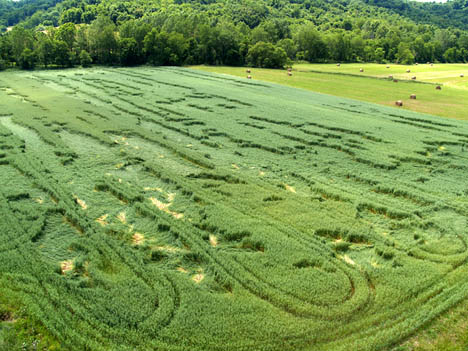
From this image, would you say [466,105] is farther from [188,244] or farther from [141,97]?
[188,244]

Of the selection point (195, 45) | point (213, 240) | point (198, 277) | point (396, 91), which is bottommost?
point (198, 277)

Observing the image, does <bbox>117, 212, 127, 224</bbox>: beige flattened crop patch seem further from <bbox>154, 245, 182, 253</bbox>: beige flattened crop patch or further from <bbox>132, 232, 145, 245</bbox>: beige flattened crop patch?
<bbox>154, 245, 182, 253</bbox>: beige flattened crop patch

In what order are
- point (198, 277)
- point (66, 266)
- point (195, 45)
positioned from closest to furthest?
point (198, 277)
point (66, 266)
point (195, 45)

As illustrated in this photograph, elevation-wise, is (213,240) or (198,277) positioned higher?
(213,240)

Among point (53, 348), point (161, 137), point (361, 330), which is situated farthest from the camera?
point (161, 137)

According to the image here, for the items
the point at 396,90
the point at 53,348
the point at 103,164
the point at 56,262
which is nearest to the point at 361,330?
the point at 53,348

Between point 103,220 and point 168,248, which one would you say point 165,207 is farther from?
point 168,248

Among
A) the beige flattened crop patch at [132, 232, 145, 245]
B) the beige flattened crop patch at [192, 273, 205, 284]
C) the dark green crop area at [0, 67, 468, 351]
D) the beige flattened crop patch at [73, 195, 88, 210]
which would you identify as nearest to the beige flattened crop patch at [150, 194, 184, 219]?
the dark green crop area at [0, 67, 468, 351]

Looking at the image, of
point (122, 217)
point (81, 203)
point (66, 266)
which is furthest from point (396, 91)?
point (66, 266)

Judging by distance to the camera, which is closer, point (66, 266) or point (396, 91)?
point (66, 266)
